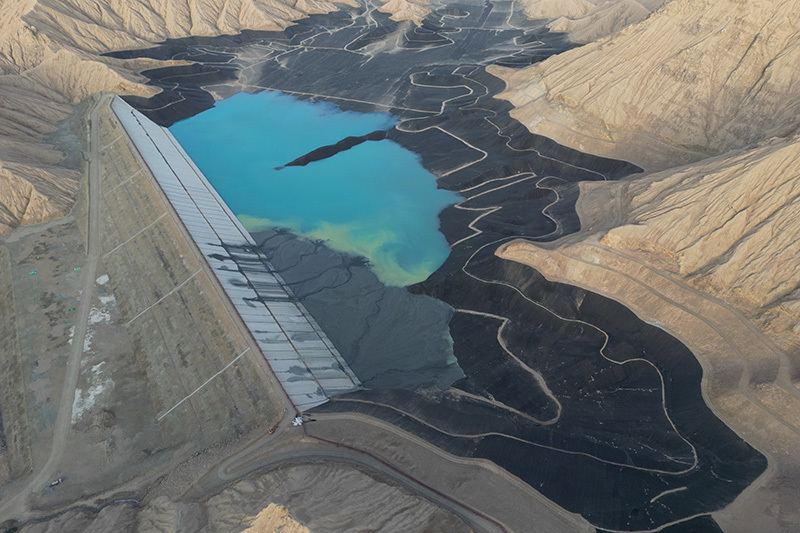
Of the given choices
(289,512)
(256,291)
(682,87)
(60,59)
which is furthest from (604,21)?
(289,512)

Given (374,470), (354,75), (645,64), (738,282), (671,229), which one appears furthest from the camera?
(354,75)

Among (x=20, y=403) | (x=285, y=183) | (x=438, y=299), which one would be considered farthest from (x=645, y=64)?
(x=20, y=403)

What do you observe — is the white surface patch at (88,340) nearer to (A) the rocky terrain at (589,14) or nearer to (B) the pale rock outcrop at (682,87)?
(B) the pale rock outcrop at (682,87)

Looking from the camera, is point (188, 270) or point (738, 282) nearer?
point (738, 282)

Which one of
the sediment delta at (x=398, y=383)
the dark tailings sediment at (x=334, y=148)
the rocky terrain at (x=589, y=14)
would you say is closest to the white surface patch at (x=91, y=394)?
the sediment delta at (x=398, y=383)

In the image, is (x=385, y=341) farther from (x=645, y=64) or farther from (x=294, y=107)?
(x=294, y=107)

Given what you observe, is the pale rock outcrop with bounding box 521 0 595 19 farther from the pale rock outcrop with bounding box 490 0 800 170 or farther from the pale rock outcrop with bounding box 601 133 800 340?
the pale rock outcrop with bounding box 601 133 800 340

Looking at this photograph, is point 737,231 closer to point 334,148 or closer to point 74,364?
point 334,148
